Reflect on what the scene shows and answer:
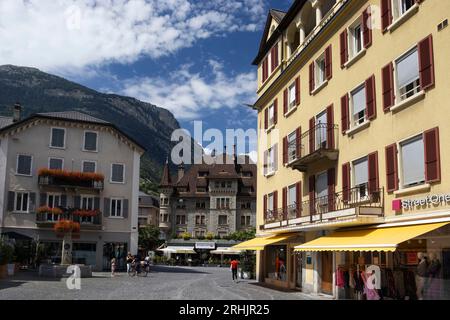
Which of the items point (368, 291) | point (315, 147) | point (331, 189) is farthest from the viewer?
point (315, 147)

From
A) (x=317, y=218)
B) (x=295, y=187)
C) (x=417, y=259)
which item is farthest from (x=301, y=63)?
(x=417, y=259)

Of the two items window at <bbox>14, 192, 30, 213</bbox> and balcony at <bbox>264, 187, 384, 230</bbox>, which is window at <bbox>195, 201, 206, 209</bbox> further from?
balcony at <bbox>264, 187, 384, 230</bbox>

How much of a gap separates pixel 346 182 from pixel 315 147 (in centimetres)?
→ 376

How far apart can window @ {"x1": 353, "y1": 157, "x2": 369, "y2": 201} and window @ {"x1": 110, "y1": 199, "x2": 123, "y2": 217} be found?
107 ft

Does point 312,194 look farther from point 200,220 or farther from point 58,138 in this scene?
point 200,220

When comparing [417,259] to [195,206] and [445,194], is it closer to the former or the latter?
[445,194]

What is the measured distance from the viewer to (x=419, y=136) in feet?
55.4

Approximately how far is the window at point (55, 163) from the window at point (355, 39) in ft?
113

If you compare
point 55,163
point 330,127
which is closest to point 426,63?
point 330,127

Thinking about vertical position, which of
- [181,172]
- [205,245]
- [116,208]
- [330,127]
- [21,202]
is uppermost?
[181,172]

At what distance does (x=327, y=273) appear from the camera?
24.5m

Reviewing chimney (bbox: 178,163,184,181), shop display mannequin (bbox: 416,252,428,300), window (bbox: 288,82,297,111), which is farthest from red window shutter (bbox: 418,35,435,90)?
chimney (bbox: 178,163,184,181)

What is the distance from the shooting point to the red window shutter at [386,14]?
19344 mm
